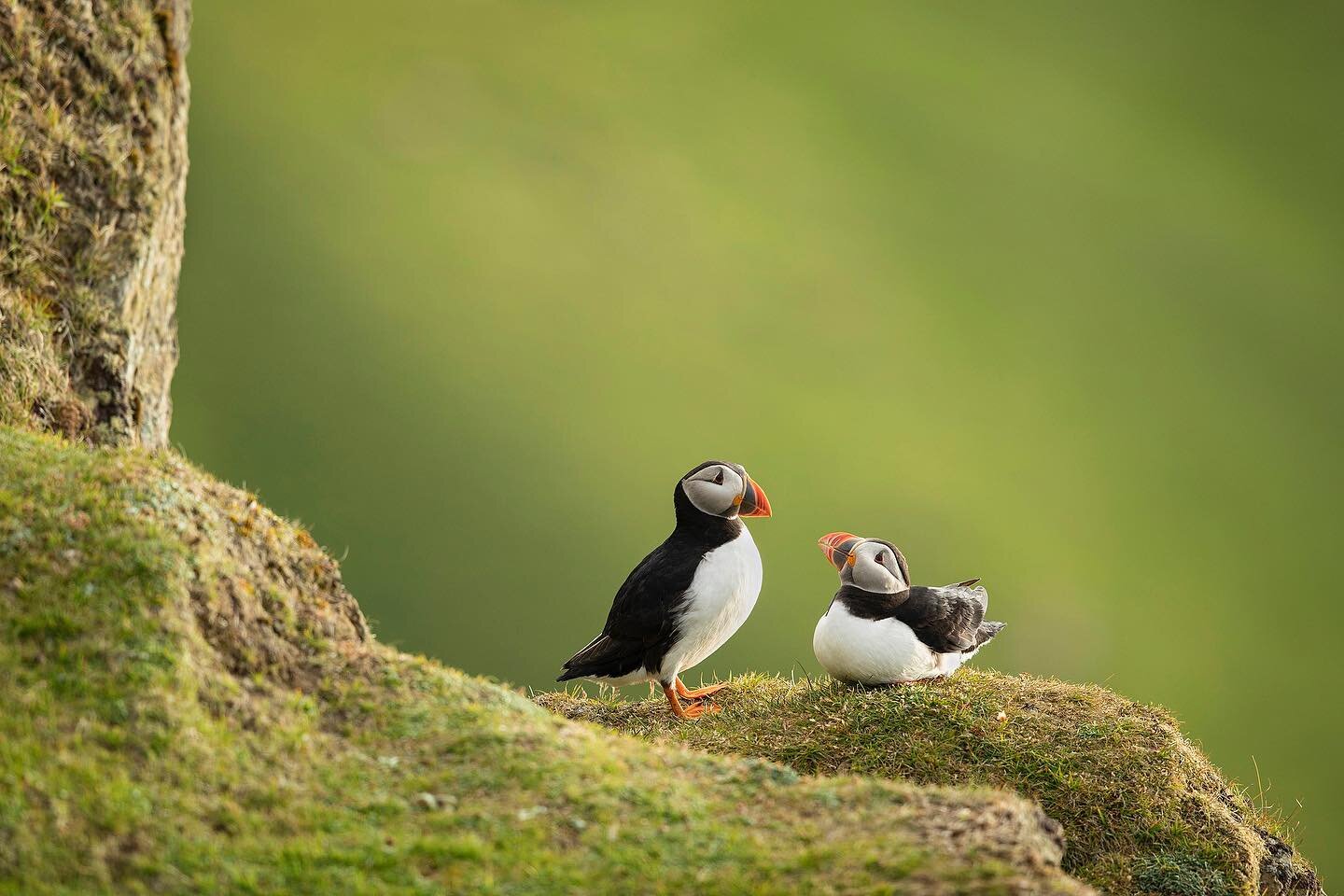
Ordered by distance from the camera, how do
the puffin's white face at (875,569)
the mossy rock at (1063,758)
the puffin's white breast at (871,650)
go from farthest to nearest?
1. the puffin's white face at (875,569)
2. the puffin's white breast at (871,650)
3. the mossy rock at (1063,758)

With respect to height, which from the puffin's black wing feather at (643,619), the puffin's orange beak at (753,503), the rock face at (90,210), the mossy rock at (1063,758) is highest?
the rock face at (90,210)

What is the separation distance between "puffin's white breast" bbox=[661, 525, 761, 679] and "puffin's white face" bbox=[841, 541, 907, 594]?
94cm

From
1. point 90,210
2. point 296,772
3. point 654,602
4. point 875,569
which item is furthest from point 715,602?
point 90,210

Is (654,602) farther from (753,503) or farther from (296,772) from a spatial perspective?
(296,772)

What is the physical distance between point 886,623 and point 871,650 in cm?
27

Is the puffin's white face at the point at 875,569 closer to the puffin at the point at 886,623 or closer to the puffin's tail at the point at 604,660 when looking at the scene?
the puffin at the point at 886,623

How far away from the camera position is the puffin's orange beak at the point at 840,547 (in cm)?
1069

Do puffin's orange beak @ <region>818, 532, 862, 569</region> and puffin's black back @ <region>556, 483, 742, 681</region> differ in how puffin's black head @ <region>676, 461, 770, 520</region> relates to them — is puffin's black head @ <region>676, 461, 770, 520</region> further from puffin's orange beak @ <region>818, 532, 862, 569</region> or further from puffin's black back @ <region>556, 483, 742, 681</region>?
puffin's orange beak @ <region>818, 532, 862, 569</region>

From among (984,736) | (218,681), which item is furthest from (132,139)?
(984,736)

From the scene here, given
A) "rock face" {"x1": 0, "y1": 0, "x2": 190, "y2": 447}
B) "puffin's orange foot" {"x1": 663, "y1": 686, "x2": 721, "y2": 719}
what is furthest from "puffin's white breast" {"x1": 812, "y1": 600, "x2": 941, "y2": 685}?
"rock face" {"x1": 0, "y1": 0, "x2": 190, "y2": 447}

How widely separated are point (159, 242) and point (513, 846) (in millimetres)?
8398

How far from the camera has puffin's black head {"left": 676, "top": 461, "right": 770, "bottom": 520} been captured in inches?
397

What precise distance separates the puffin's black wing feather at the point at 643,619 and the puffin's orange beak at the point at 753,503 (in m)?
0.56

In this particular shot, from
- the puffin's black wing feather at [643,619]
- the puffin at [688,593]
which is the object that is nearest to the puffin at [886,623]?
the puffin at [688,593]
